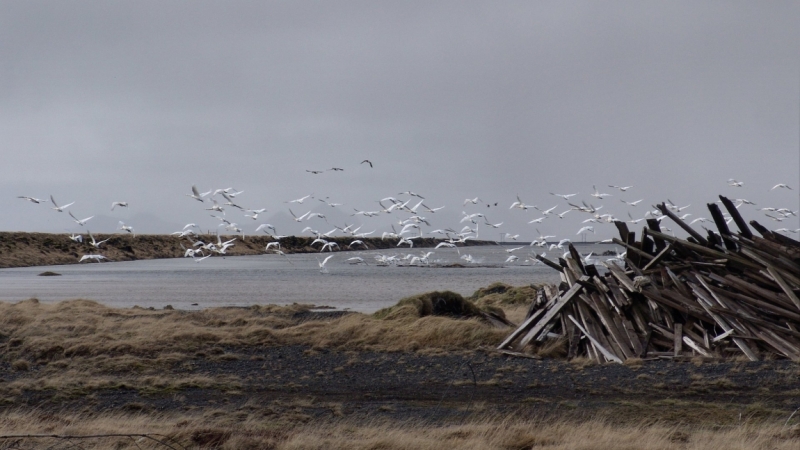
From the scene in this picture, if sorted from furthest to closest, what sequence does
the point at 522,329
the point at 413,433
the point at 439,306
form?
the point at 439,306
the point at 522,329
the point at 413,433

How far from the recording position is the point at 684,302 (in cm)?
1510

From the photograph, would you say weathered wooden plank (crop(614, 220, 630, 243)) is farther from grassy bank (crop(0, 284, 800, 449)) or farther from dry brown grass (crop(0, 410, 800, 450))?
dry brown grass (crop(0, 410, 800, 450))

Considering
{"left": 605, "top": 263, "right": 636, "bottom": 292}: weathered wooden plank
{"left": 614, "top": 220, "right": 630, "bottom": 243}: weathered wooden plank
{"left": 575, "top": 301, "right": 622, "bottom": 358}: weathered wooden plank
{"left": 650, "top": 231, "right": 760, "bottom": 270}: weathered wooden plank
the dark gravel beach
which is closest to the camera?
the dark gravel beach

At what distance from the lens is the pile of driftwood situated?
14414mm

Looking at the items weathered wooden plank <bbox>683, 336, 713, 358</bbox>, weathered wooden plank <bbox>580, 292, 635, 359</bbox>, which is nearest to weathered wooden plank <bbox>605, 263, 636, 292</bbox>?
weathered wooden plank <bbox>580, 292, 635, 359</bbox>

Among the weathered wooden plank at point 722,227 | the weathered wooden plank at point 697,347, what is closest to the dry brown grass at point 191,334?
the weathered wooden plank at point 697,347

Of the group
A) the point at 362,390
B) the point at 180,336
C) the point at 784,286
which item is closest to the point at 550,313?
the point at 784,286

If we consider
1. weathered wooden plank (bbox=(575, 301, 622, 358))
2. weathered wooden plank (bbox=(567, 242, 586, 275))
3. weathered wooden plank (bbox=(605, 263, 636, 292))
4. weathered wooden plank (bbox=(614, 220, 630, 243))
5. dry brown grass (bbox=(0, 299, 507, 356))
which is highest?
weathered wooden plank (bbox=(614, 220, 630, 243))

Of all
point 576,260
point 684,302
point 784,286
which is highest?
point 576,260

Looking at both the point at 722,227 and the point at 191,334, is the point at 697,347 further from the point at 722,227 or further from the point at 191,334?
the point at 191,334

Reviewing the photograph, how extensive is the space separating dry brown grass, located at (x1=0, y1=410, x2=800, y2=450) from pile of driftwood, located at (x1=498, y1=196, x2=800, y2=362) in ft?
16.3

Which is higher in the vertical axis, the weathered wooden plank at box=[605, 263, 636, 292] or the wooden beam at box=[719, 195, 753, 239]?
the wooden beam at box=[719, 195, 753, 239]

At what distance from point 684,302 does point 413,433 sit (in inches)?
316

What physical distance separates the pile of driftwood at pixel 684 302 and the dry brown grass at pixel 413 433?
195 inches
